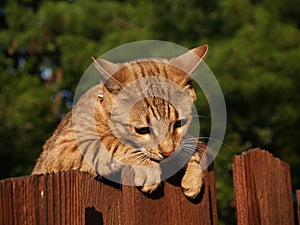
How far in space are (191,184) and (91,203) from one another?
0.45 metres

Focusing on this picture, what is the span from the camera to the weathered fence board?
1.48 metres

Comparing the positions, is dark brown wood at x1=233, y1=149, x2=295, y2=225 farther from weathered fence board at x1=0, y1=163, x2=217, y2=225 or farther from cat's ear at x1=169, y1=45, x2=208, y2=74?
cat's ear at x1=169, y1=45, x2=208, y2=74

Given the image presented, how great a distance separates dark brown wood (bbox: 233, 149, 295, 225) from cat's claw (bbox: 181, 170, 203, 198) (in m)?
0.20

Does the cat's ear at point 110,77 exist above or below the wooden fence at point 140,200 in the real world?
above

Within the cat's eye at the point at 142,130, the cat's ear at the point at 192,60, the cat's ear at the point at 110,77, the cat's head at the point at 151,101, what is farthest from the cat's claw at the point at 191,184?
the cat's ear at the point at 192,60

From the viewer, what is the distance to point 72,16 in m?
7.07

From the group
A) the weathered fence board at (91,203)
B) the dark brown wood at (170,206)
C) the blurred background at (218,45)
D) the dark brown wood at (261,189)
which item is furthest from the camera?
the blurred background at (218,45)

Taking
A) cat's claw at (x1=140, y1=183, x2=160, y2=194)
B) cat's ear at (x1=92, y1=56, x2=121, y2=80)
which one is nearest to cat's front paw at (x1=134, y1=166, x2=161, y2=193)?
cat's claw at (x1=140, y1=183, x2=160, y2=194)

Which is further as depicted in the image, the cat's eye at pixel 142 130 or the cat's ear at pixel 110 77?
the cat's ear at pixel 110 77

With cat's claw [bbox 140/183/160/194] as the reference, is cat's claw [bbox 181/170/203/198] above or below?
above

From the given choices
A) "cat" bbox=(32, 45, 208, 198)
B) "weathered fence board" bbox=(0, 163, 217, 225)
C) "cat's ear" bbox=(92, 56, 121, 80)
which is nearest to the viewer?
"weathered fence board" bbox=(0, 163, 217, 225)

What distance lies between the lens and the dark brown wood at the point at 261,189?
2.38m

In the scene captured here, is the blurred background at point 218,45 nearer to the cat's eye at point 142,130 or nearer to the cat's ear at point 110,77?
the cat's ear at point 110,77

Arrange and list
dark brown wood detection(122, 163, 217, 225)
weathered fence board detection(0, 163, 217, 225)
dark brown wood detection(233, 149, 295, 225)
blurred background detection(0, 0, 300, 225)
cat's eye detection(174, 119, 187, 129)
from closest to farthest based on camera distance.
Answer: weathered fence board detection(0, 163, 217, 225) → dark brown wood detection(122, 163, 217, 225) → dark brown wood detection(233, 149, 295, 225) → cat's eye detection(174, 119, 187, 129) → blurred background detection(0, 0, 300, 225)
